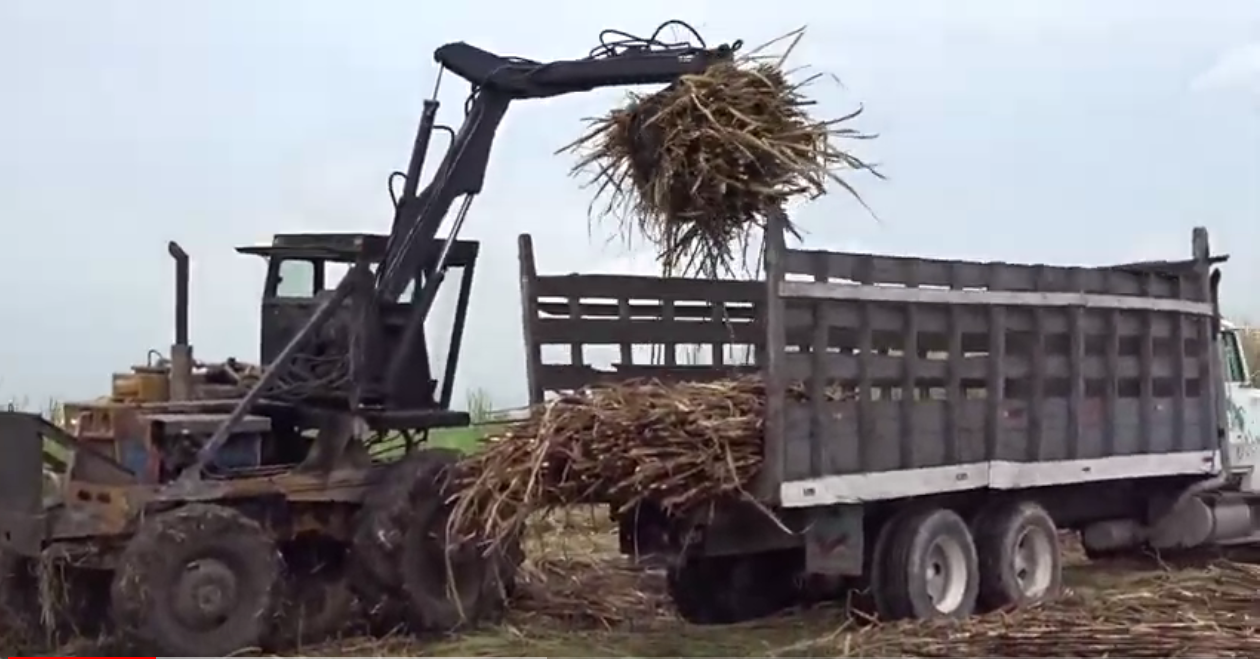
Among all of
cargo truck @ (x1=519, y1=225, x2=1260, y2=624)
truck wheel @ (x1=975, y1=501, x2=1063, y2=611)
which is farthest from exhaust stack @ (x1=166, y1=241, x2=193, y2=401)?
truck wheel @ (x1=975, y1=501, x2=1063, y2=611)

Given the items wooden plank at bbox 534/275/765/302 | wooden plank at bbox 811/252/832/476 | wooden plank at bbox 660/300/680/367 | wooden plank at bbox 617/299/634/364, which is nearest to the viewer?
wooden plank at bbox 811/252/832/476

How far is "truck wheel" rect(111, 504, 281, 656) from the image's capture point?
1026cm

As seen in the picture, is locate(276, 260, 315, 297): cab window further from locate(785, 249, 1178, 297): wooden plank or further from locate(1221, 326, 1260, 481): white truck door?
locate(1221, 326, 1260, 481): white truck door

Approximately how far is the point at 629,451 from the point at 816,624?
240 centimetres

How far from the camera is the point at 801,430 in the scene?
32.3ft

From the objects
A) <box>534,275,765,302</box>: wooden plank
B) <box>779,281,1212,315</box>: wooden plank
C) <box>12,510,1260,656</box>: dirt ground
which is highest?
<box>534,275,765,302</box>: wooden plank

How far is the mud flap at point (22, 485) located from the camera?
420 inches

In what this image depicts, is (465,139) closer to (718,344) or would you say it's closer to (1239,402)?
(718,344)

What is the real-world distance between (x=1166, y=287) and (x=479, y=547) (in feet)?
17.5

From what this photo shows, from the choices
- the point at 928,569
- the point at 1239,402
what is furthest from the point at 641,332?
the point at 1239,402

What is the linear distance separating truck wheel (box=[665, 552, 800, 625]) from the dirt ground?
0.18 meters

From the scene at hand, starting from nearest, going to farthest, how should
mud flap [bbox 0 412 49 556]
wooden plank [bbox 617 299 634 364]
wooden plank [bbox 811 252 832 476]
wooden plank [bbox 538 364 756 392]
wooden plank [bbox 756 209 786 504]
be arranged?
wooden plank [bbox 756 209 786 504] → wooden plank [bbox 811 252 832 476] → mud flap [bbox 0 412 49 556] → wooden plank [bbox 538 364 756 392] → wooden plank [bbox 617 299 634 364]

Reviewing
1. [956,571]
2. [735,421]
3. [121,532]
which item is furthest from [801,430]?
[121,532]

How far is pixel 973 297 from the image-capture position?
1109cm
